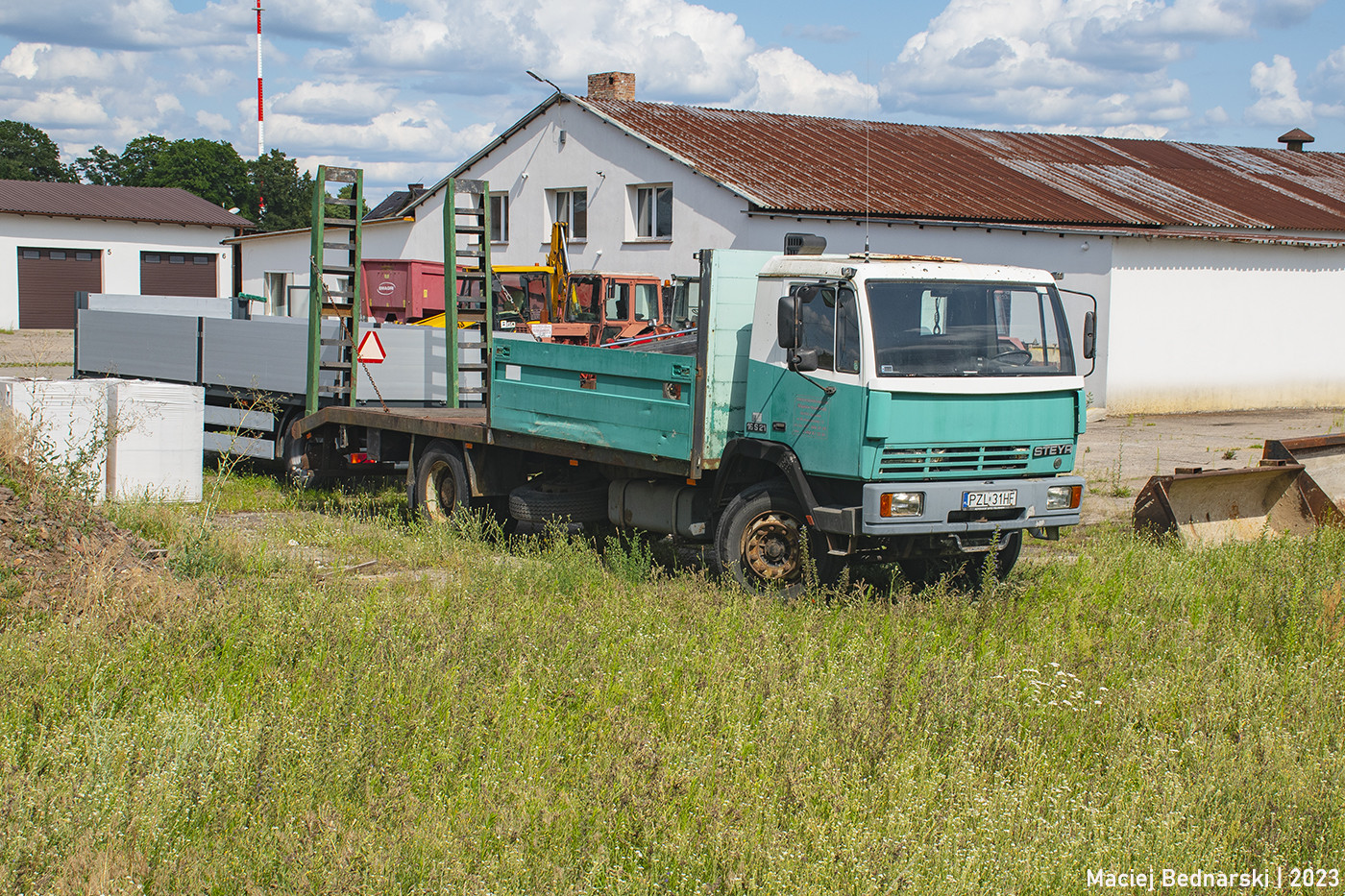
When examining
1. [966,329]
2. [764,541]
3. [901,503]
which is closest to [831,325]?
[966,329]

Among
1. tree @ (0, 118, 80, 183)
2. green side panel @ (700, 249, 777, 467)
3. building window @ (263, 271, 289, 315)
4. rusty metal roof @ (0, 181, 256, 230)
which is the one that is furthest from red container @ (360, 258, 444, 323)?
tree @ (0, 118, 80, 183)

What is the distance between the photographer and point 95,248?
44375mm

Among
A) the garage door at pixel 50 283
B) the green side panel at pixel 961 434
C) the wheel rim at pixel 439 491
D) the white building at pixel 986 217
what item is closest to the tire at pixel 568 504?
the wheel rim at pixel 439 491

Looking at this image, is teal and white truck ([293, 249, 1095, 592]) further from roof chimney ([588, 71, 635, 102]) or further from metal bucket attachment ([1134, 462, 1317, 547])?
roof chimney ([588, 71, 635, 102])

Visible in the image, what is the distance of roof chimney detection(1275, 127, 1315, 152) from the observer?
38.2m

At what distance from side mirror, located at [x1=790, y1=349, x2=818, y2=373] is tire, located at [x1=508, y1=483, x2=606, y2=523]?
2.68 metres

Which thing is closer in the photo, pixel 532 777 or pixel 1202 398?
pixel 532 777

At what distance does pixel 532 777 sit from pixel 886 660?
2367 millimetres

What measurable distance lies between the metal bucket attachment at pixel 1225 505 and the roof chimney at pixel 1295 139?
32.8 meters

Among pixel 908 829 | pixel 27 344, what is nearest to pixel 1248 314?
pixel 908 829

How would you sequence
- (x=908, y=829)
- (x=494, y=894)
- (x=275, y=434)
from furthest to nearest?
(x=275, y=434) < (x=908, y=829) < (x=494, y=894)

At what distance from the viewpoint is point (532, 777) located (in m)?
4.66

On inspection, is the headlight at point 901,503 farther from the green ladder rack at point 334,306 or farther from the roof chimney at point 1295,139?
the roof chimney at point 1295,139

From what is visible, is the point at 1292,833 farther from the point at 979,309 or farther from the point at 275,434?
the point at 275,434
